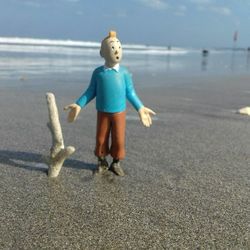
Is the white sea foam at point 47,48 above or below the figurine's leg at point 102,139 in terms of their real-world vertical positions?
above

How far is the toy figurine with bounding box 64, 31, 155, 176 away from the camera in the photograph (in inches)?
129

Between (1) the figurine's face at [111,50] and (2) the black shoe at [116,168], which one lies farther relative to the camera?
(2) the black shoe at [116,168]

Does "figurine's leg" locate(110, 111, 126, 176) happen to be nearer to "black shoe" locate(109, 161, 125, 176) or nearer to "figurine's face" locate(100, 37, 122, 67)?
"black shoe" locate(109, 161, 125, 176)

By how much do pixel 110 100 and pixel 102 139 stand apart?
1.21 feet

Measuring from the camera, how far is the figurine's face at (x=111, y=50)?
323 centimetres

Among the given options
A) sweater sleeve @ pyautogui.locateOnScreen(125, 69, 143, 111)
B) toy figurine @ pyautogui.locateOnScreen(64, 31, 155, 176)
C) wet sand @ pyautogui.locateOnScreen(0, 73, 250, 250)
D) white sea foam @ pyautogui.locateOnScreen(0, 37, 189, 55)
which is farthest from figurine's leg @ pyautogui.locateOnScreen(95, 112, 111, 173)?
white sea foam @ pyautogui.locateOnScreen(0, 37, 189, 55)

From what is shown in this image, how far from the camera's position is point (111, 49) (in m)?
3.23

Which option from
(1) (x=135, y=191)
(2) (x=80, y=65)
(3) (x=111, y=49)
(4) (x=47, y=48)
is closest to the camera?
(1) (x=135, y=191)

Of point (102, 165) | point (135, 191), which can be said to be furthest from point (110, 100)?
point (135, 191)

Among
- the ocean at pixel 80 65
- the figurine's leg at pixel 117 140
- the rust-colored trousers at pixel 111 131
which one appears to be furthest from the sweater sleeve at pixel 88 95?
the ocean at pixel 80 65

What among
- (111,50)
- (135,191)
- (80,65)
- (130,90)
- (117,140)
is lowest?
(135,191)

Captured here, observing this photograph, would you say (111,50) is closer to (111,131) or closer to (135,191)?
(111,131)

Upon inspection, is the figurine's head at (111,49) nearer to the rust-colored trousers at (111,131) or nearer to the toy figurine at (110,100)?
the toy figurine at (110,100)

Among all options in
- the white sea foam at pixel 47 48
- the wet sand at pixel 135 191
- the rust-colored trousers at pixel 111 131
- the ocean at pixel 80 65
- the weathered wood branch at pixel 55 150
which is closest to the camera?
the wet sand at pixel 135 191
